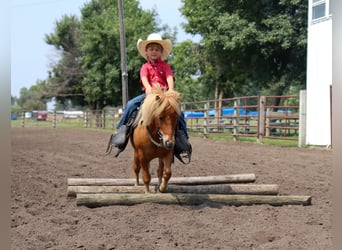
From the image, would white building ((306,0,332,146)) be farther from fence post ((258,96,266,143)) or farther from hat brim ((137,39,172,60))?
hat brim ((137,39,172,60))

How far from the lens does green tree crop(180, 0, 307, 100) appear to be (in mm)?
20516

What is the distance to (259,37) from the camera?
68.6 ft

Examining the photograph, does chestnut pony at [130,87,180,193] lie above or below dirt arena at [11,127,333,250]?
above

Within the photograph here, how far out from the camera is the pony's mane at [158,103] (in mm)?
4605

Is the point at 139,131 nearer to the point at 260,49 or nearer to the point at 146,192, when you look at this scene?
the point at 146,192

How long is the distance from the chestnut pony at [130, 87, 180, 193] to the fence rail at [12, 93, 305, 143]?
9223 mm

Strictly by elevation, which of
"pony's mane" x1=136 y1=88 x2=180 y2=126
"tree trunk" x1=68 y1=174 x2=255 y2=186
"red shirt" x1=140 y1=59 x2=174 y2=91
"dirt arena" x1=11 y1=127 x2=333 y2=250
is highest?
"red shirt" x1=140 y1=59 x2=174 y2=91

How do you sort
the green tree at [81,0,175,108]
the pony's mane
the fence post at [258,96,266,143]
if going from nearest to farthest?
1. the pony's mane
2. the fence post at [258,96,266,143]
3. the green tree at [81,0,175,108]

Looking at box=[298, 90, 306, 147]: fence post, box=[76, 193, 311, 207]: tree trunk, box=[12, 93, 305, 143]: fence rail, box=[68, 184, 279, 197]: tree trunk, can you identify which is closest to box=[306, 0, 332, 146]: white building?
box=[298, 90, 306, 147]: fence post

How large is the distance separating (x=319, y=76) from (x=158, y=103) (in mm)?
9652

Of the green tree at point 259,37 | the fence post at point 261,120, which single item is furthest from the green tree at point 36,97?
the fence post at point 261,120

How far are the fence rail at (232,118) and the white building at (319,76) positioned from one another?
0.59m

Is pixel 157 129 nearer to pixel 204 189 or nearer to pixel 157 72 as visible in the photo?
pixel 157 72

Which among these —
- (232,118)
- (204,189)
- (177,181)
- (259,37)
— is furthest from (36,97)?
(204,189)
